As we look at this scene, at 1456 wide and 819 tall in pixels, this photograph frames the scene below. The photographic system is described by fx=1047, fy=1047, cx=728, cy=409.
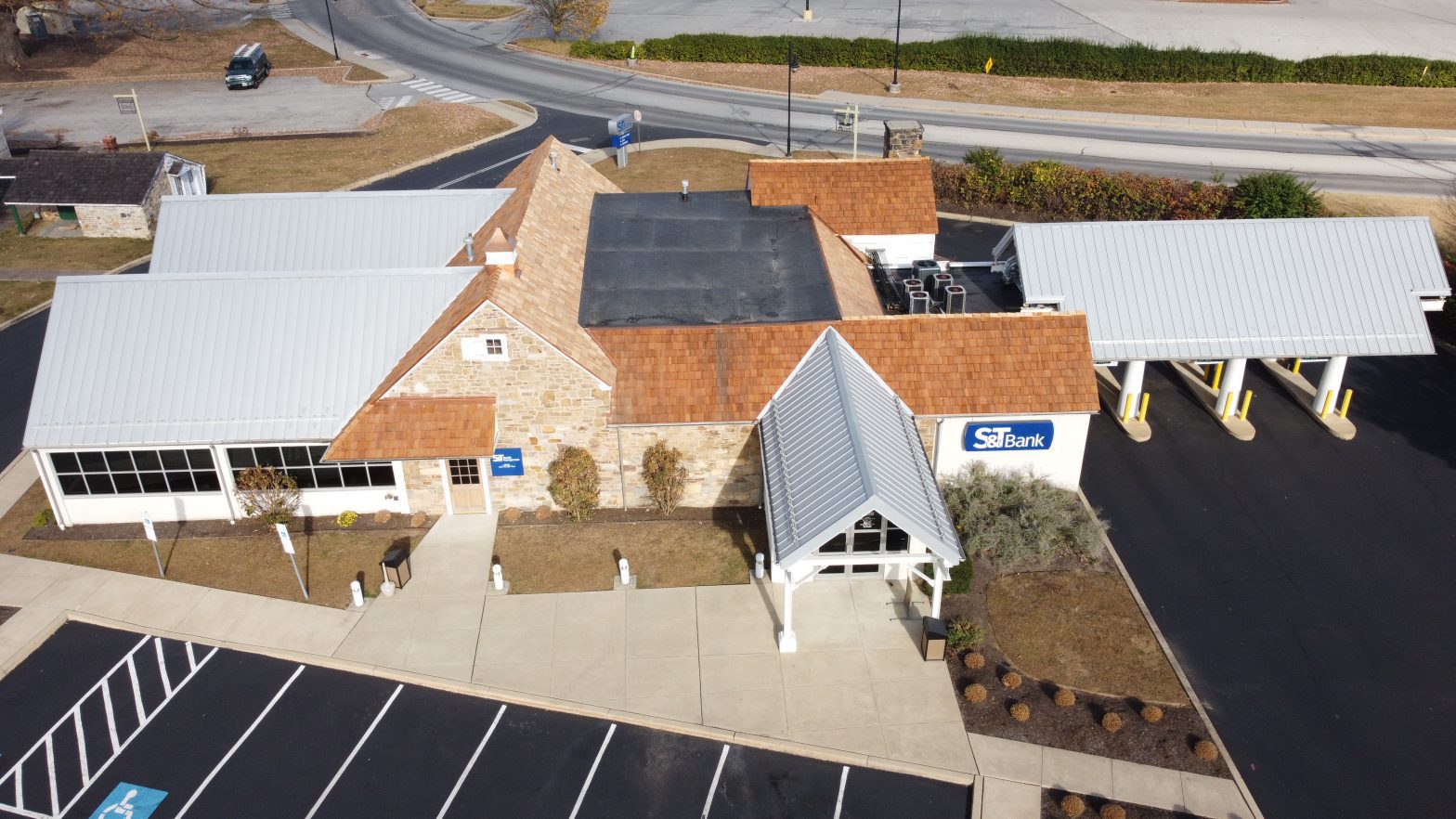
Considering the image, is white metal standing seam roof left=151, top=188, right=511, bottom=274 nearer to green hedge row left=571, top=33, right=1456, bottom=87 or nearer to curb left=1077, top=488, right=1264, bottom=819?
curb left=1077, top=488, right=1264, bottom=819


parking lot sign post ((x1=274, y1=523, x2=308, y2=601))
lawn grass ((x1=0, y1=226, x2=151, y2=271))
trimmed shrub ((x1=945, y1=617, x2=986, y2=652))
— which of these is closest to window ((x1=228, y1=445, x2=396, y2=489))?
parking lot sign post ((x1=274, y1=523, x2=308, y2=601))

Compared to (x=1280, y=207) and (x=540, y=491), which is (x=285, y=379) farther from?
(x=1280, y=207)

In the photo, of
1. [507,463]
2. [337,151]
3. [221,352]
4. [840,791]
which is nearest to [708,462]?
[507,463]

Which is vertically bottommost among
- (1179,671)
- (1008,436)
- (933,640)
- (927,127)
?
(1179,671)

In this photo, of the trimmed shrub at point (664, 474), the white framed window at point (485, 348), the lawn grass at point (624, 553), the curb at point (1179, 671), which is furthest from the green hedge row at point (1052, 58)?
the lawn grass at point (624, 553)

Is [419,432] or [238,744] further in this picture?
[419,432]

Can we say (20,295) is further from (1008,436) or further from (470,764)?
(1008,436)
